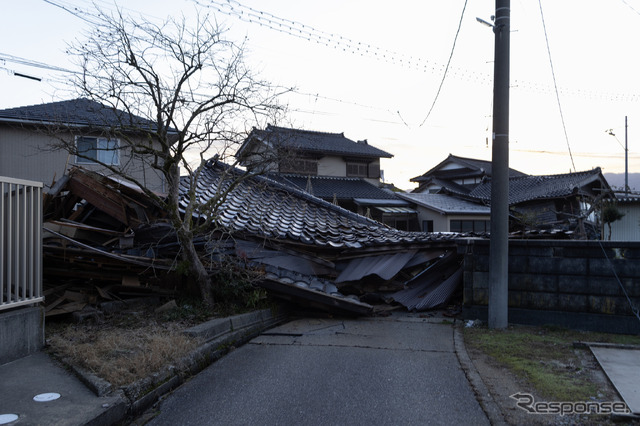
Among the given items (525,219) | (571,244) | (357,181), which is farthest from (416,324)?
(357,181)

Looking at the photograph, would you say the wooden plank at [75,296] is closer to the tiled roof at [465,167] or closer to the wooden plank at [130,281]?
the wooden plank at [130,281]

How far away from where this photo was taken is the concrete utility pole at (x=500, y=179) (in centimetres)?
779

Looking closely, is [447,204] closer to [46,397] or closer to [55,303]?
[55,303]

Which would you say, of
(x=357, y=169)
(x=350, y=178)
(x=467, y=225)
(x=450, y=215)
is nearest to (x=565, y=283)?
(x=450, y=215)

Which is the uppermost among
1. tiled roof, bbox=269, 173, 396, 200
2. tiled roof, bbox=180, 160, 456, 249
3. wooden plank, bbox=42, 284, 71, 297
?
tiled roof, bbox=269, 173, 396, 200

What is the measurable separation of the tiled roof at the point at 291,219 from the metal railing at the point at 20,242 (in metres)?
3.53

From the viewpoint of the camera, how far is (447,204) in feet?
95.5

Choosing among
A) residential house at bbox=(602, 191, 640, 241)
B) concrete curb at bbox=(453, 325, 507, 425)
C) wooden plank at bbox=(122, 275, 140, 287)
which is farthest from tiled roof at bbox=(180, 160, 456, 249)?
residential house at bbox=(602, 191, 640, 241)

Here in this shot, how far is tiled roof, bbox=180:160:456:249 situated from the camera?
10523 mm

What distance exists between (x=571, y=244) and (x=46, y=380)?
7.46 metres

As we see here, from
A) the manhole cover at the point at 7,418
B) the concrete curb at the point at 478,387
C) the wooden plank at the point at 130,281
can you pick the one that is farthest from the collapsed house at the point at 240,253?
the manhole cover at the point at 7,418

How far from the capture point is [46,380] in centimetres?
458

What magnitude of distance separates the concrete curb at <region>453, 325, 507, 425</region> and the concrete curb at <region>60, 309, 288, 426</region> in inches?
120

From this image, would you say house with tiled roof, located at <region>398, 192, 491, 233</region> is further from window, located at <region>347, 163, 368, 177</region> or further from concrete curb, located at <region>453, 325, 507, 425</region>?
concrete curb, located at <region>453, 325, 507, 425</region>
